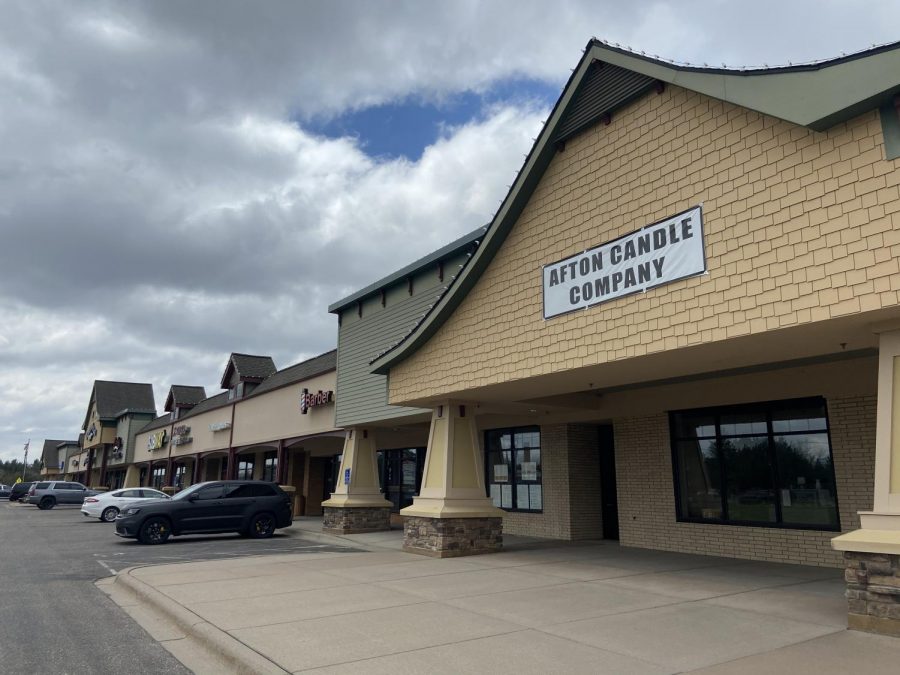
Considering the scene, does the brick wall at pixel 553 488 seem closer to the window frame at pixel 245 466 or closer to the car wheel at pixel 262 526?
the car wheel at pixel 262 526

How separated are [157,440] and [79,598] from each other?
127 feet

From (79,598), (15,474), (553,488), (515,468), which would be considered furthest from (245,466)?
(15,474)

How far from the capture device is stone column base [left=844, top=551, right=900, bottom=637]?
21.7 feet

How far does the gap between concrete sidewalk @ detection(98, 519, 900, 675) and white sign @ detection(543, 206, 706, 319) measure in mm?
4243

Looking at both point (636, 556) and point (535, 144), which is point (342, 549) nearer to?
point (636, 556)

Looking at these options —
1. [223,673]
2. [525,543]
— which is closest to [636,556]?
[525,543]

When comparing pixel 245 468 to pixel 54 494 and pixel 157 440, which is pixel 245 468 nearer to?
pixel 157 440

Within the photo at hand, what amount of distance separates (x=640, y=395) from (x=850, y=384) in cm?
431

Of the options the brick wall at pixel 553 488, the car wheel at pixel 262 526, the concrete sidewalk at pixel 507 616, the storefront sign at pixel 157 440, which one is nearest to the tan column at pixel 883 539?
the concrete sidewalk at pixel 507 616

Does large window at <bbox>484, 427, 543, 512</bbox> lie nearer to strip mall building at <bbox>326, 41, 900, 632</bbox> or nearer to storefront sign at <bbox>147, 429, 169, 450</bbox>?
strip mall building at <bbox>326, 41, 900, 632</bbox>

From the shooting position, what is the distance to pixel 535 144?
11.5 metres

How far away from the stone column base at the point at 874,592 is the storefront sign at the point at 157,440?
43.8m

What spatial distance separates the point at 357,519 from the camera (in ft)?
66.8

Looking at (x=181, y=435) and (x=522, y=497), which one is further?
(x=181, y=435)
